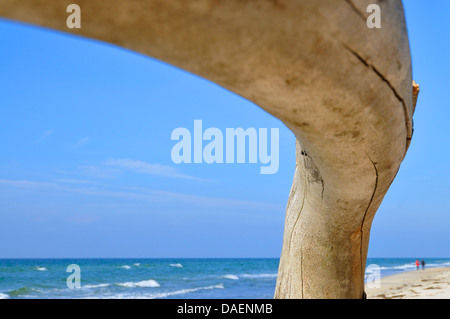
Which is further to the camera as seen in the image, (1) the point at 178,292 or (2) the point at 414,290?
(1) the point at 178,292

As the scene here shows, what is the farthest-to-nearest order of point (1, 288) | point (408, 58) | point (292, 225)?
point (1, 288) → point (292, 225) → point (408, 58)

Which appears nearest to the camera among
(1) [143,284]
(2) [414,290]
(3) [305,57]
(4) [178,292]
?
(3) [305,57]

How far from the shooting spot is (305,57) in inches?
45.6

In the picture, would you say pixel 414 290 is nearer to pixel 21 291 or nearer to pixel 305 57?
pixel 305 57

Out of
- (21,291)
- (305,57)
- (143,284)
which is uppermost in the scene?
(305,57)

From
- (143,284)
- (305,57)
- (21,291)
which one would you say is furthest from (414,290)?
(21,291)

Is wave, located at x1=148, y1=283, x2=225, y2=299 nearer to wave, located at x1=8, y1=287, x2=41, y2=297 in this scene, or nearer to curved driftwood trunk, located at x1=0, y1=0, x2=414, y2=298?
wave, located at x1=8, y1=287, x2=41, y2=297

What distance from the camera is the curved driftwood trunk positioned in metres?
0.94

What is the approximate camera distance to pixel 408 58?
1.54 metres

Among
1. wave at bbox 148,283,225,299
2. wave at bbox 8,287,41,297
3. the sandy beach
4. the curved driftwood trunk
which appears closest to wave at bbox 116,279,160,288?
wave at bbox 148,283,225,299

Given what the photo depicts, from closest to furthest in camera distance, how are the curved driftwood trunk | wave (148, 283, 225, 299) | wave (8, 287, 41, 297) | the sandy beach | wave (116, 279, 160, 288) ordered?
the curved driftwood trunk
the sandy beach
wave (148, 283, 225, 299)
wave (8, 287, 41, 297)
wave (116, 279, 160, 288)
